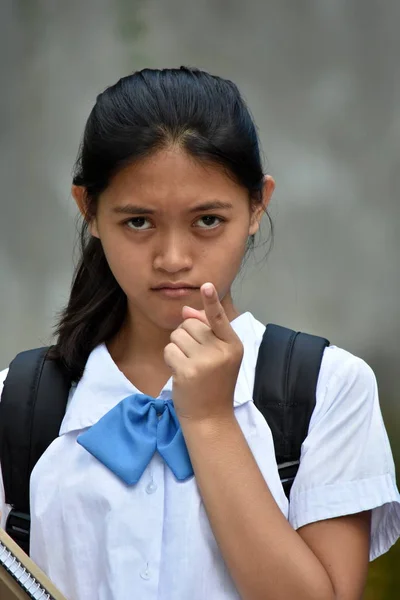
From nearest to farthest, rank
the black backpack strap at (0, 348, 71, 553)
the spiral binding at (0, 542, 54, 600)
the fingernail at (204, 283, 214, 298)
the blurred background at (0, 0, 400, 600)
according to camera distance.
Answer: the spiral binding at (0, 542, 54, 600) < the fingernail at (204, 283, 214, 298) < the black backpack strap at (0, 348, 71, 553) < the blurred background at (0, 0, 400, 600)

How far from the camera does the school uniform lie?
5.51ft

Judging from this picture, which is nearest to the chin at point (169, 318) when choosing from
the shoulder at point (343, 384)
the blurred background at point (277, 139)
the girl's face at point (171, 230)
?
the girl's face at point (171, 230)

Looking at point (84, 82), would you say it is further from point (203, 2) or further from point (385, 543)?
point (385, 543)

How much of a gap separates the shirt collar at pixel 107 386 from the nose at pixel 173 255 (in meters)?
0.19

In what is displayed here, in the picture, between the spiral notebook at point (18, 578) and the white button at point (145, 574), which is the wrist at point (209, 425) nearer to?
the white button at point (145, 574)

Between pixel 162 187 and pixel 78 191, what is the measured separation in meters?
0.20

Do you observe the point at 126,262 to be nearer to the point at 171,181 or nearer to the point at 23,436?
the point at 171,181

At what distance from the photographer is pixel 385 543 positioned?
5.93ft

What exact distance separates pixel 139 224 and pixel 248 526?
444 mm

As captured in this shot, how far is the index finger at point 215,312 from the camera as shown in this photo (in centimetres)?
162

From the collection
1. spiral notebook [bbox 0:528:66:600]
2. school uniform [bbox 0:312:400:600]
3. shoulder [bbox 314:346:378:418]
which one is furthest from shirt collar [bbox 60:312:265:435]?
spiral notebook [bbox 0:528:66:600]

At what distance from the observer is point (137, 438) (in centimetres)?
176

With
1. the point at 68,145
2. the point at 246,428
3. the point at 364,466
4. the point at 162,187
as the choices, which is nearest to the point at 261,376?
the point at 246,428

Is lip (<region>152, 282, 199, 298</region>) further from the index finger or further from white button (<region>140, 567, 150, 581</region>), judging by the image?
white button (<region>140, 567, 150, 581</region>)
